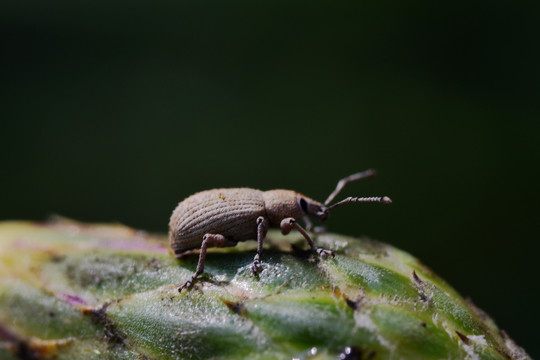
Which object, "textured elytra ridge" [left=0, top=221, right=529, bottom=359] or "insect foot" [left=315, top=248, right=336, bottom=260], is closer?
"textured elytra ridge" [left=0, top=221, right=529, bottom=359]

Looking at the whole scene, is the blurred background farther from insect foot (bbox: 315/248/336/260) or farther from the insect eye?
insect foot (bbox: 315/248/336/260)

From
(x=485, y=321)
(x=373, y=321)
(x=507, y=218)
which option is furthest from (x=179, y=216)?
(x=507, y=218)

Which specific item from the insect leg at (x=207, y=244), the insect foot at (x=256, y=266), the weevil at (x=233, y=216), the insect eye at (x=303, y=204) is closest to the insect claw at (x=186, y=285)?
the insect leg at (x=207, y=244)

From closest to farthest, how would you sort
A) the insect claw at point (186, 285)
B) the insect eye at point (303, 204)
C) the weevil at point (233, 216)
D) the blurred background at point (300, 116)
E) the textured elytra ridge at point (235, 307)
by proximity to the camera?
1. the textured elytra ridge at point (235, 307)
2. the insect claw at point (186, 285)
3. the weevil at point (233, 216)
4. the insect eye at point (303, 204)
5. the blurred background at point (300, 116)

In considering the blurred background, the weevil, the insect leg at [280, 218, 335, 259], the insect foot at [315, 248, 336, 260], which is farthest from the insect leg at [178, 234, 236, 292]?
the blurred background

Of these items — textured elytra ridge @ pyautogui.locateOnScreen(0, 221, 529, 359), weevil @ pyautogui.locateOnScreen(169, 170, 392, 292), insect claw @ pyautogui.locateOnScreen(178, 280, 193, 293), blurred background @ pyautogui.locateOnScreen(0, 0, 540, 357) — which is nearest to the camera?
textured elytra ridge @ pyautogui.locateOnScreen(0, 221, 529, 359)

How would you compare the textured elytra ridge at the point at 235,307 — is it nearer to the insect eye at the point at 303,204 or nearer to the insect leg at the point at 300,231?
the insect leg at the point at 300,231
